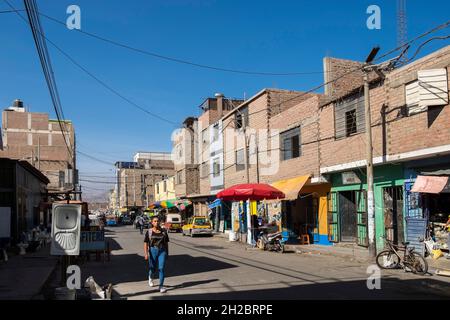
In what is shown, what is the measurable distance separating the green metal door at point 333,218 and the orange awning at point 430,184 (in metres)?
6.66

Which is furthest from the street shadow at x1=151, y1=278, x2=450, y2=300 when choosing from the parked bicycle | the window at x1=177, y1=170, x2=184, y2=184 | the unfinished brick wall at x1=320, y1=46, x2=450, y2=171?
the window at x1=177, y1=170, x2=184, y2=184

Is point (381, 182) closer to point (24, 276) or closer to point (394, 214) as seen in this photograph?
point (394, 214)

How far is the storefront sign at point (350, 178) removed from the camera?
21.4m

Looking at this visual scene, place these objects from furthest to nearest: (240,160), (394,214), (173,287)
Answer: (240,160), (394,214), (173,287)

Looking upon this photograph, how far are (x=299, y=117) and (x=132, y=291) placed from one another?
17589 millimetres

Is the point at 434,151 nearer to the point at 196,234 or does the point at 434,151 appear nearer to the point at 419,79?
the point at 419,79

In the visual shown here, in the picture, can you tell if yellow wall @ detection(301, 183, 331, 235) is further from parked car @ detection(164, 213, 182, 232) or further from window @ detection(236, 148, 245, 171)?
parked car @ detection(164, 213, 182, 232)

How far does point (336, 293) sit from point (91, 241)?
1079 cm

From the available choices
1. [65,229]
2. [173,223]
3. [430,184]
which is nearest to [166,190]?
[173,223]

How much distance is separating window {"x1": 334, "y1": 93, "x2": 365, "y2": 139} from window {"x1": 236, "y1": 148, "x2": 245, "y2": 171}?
14017 mm

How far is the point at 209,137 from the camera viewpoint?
46844 mm

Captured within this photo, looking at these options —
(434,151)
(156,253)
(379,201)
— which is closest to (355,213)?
(379,201)

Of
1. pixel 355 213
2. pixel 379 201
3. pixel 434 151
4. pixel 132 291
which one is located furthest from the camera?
pixel 355 213

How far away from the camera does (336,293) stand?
399 inches
